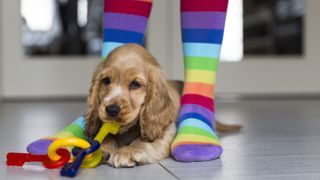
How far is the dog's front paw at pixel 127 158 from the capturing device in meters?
1.15

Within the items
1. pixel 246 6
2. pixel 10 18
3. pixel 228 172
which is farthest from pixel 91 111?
pixel 246 6

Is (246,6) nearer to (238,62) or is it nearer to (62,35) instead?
(238,62)

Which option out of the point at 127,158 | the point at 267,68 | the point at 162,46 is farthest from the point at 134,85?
the point at 267,68

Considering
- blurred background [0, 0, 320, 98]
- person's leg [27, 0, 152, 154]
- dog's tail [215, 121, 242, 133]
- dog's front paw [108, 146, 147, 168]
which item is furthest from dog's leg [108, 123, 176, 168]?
blurred background [0, 0, 320, 98]

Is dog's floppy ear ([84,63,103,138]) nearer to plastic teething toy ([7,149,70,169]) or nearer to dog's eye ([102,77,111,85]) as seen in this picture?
dog's eye ([102,77,111,85])

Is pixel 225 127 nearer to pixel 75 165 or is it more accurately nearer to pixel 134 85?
pixel 134 85

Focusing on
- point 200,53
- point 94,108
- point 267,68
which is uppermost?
point 200,53

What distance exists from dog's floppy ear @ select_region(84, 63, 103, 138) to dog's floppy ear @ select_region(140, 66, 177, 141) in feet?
0.35

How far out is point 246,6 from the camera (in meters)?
3.82

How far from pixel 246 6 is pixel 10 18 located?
5.07 ft

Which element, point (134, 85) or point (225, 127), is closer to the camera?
point (134, 85)

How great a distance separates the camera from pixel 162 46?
3613mm

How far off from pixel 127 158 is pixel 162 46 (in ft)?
8.17

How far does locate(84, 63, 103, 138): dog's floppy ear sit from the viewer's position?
124 cm
